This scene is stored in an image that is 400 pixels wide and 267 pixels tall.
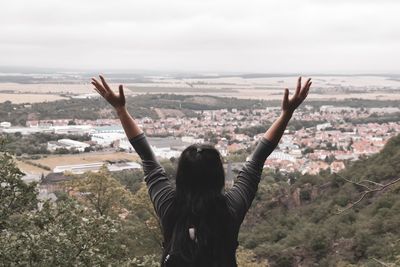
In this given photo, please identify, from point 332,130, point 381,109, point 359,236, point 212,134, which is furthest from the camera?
point 381,109

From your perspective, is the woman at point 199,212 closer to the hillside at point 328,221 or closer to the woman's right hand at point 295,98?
the woman's right hand at point 295,98

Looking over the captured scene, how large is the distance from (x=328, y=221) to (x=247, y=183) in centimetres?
1934

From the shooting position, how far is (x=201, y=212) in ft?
6.52

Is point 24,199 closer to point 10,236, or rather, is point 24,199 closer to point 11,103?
point 10,236

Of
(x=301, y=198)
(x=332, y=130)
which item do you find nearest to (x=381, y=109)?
(x=332, y=130)

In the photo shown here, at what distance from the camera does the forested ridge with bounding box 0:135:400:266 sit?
5.56m

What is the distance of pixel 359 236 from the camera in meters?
17.0

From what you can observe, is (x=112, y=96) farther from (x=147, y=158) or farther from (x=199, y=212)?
A: (x=199, y=212)

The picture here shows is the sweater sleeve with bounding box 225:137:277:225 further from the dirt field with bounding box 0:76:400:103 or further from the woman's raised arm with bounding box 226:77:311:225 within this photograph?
the dirt field with bounding box 0:76:400:103

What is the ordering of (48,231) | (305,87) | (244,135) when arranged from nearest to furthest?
1. (305,87)
2. (48,231)
3. (244,135)

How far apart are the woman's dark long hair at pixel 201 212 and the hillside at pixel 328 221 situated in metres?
9.79

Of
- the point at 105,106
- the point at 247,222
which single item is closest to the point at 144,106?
the point at 105,106

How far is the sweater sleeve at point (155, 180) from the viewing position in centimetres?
210

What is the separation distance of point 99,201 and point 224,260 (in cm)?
1309
